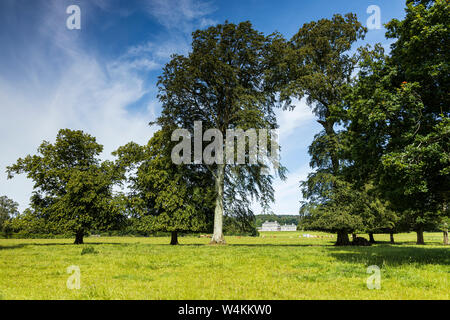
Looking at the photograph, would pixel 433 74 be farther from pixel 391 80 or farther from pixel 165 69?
pixel 165 69

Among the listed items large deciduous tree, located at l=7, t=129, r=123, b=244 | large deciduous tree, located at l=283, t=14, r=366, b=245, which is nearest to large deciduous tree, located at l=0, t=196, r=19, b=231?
large deciduous tree, located at l=7, t=129, r=123, b=244

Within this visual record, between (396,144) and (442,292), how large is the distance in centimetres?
708

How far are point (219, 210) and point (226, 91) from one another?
12.2 meters

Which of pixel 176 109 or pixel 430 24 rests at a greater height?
pixel 176 109

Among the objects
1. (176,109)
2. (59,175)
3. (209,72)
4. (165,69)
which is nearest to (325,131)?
(209,72)

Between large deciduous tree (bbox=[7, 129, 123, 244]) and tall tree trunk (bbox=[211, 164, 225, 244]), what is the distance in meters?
11.0

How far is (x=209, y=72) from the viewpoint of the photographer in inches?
1088

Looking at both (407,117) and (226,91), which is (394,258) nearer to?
(407,117)

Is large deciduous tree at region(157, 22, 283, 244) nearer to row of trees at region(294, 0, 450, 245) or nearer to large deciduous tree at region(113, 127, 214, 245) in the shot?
large deciduous tree at region(113, 127, 214, 245)

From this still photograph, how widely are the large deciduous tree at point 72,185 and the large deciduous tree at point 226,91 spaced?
422 inches

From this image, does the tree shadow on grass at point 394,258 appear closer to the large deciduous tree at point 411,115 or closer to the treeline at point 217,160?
the large deciduous tree at point 411,115

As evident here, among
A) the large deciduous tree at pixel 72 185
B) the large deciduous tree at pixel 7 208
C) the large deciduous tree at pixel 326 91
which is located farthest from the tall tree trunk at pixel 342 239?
the large deciduous tree at pixel 7 208

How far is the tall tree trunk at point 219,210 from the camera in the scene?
87.3 ft

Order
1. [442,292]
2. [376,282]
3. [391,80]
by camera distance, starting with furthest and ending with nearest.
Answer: [391,80]
[376,282]
[442,292]
